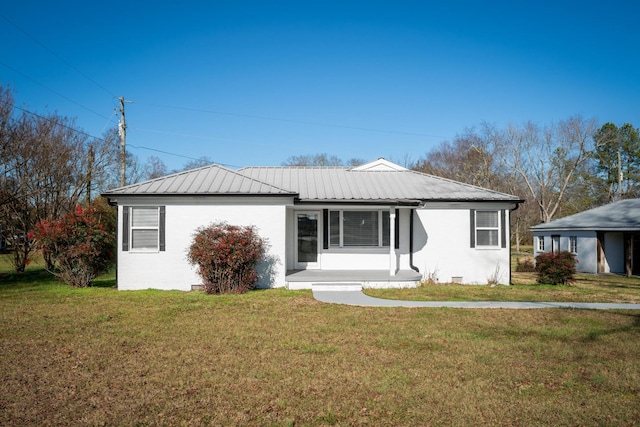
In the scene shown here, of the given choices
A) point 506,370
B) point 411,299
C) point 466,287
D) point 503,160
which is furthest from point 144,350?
point 503,160

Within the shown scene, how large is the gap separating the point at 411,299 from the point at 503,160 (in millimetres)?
29553

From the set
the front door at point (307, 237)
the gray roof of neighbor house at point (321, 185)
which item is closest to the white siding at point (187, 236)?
the gray roof of neighbor house at point (321, 185)

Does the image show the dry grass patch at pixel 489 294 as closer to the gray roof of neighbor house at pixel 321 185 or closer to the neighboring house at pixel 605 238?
the gray roof of neighbor house at pixel 321 185

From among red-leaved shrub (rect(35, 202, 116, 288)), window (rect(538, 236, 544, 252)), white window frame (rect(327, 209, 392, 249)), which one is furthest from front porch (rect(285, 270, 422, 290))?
window (rect(538, 236, 544, 252))

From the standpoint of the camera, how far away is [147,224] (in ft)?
42.2

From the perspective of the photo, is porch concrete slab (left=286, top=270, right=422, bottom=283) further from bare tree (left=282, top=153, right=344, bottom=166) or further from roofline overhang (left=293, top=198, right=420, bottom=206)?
bare tree (left=282, top=153, right=344, bottom=166)

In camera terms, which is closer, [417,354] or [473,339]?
[417,354]

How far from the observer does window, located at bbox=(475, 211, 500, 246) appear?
14445mm

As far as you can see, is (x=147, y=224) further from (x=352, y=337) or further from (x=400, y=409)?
(x=400, y=409)

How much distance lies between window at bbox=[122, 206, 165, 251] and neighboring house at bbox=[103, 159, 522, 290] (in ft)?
0.10

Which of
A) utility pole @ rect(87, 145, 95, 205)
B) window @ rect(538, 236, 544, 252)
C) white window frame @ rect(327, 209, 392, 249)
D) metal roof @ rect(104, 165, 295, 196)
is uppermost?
utility pole @ rect(87, 145, 95, 205)

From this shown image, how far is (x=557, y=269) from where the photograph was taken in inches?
598

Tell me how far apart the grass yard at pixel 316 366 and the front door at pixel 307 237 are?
492 cm

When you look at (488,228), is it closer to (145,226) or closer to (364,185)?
(364,185)
